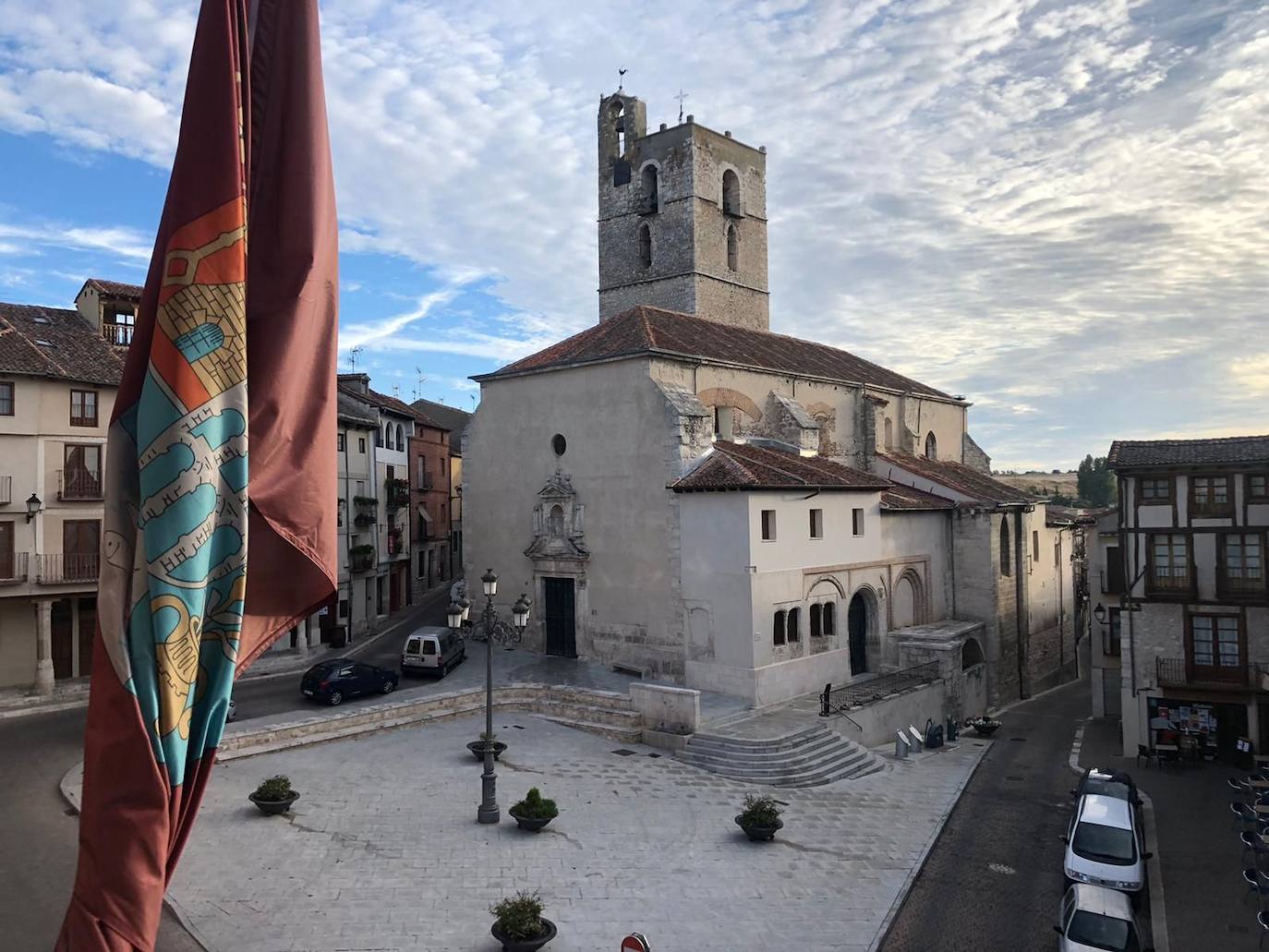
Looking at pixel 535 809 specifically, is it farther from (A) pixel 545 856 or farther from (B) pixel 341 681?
(B) pixel 341 681

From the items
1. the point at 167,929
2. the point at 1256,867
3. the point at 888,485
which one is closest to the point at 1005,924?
the point at 1256,867

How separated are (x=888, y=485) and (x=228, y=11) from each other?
27.8 metres

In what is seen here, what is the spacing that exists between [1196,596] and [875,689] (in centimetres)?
885

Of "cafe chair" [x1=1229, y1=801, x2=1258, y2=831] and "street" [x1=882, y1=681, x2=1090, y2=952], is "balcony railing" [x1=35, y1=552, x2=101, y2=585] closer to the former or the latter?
"street" [x1=882, y1=681, x2=1090, y2=952]

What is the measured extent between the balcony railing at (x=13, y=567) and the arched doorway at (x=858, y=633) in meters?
24.7

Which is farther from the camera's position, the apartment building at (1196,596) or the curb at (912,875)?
the apartment building at (1196,596)

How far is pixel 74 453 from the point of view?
2575 centimetres

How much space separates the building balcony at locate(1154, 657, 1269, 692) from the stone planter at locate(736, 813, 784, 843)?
13873mm

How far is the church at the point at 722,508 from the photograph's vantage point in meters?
25.6

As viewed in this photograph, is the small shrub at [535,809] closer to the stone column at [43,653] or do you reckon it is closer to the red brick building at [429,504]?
the stone column at [43,653]

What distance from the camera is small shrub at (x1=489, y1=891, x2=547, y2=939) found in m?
11.4

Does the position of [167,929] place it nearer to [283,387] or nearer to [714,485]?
[283,387]

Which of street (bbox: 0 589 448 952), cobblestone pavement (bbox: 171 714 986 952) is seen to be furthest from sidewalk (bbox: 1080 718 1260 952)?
street (bbox: 0 589 448 952)

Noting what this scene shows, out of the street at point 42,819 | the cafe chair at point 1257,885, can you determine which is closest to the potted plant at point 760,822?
the cafe chair at point 1257,885
